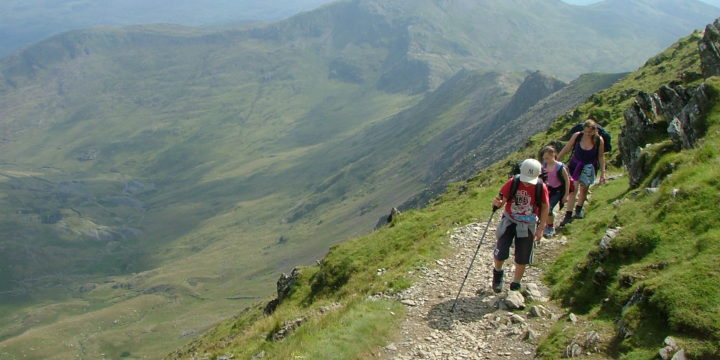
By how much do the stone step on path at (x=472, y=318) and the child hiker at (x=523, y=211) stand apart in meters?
1.67

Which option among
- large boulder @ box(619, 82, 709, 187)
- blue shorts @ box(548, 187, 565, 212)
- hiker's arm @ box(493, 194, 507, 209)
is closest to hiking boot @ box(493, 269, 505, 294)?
hiker's arm @ box(493, 194, 507, 209)

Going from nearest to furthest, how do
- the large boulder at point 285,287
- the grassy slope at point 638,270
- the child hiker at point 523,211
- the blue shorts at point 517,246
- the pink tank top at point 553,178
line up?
the grassy slope at point 638,270
the child hiker at point 523,211
the blue shorts at point 517,246
the pink tank top at point 553,178
the large boulder at point 285,287

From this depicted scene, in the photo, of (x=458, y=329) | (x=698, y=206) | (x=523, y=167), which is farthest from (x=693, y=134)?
(x=458, y=329)

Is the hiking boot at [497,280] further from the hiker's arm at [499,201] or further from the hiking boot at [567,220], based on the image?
the hiking boot at [567,220]

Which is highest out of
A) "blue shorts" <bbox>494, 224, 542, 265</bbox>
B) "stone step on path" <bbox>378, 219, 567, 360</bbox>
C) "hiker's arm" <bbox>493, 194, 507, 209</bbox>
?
"hiker's arm" <bbox>493, 194, 507, 209</bbox>

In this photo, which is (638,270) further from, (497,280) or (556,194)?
(556,194)

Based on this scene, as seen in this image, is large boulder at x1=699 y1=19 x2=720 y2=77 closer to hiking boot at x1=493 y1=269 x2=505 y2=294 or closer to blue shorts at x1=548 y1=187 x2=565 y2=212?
blue shorts at x1=548 y1=187 x2=565 y2=212

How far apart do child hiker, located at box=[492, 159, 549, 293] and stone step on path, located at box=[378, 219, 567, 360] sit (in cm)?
167

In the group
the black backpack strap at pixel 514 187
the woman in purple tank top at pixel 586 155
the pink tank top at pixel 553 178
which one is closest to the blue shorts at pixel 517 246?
the black backpack strap at pixel 514 187

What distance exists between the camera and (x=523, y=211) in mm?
16578

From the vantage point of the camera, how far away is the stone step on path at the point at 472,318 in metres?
15.1

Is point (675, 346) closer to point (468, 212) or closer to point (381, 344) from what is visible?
point (381, 344)

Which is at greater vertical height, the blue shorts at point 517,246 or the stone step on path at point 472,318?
the blue shorts at point 517,246

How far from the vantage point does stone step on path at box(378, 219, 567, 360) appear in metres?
15.1
